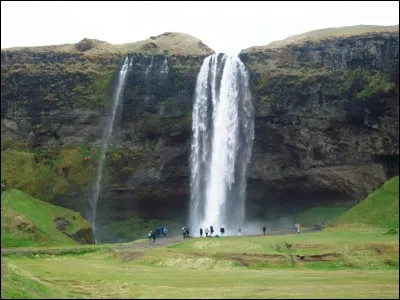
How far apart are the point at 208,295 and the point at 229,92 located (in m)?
49.5

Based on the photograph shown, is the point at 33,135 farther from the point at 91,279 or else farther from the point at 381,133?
the point at 91,279

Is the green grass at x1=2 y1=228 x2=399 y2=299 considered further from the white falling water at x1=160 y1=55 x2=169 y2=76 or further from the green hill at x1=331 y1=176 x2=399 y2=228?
the white falling water at x1=160 y1=55 x2=169 y2=76

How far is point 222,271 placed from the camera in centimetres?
2839

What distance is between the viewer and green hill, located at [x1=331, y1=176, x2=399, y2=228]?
4301 cm

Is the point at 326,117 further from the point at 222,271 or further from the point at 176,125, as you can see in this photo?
the point at 222,271

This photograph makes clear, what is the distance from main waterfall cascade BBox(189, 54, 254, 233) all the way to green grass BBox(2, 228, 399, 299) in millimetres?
25351

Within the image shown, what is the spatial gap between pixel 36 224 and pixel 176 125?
24667 millimetres

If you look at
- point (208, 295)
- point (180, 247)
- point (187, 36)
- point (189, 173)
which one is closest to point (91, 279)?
point (208, 295)

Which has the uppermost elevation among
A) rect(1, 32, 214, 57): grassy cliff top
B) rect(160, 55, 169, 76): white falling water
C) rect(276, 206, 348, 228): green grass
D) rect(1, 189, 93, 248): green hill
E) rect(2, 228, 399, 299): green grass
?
rect(1, 32, 214, 57): grassy cliff top

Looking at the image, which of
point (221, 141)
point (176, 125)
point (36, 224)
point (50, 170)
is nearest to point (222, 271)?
point (36, 224)

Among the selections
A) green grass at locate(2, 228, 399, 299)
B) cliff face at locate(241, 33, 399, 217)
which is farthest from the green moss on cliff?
green grass at locate(2, 228, 399, 299)

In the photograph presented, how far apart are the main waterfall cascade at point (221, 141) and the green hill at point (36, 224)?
17269 mm

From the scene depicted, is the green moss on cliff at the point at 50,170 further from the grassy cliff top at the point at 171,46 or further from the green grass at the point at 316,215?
the green grass at the point at 316,215

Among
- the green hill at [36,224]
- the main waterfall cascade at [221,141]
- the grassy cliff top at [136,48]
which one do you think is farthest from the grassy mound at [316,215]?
the green hill at [36,224]
